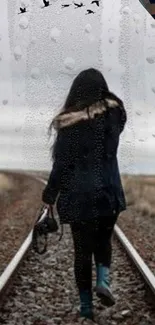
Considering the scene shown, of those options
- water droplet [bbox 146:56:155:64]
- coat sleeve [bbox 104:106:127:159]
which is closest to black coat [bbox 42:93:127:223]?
coat sleeve [bbox 104:106:127:159]

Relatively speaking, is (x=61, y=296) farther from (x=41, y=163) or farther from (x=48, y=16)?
(x=48, y=16)

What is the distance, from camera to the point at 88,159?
538 centimetres

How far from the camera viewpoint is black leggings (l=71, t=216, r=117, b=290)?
5.66 meters

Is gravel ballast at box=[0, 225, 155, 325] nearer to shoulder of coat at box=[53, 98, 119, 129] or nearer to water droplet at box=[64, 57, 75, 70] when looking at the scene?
shoulder of coat at box=[53, 98, 119, 129]

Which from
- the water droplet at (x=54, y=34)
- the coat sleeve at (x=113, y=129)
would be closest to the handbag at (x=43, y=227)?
the coat sleeve at (x=113, y=129)

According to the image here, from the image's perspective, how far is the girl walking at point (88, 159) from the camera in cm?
530

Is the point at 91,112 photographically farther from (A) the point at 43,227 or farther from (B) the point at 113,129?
(A) the point at 43,227

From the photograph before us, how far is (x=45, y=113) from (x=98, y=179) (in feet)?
1.37

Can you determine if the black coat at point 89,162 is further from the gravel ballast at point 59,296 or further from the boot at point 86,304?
the boot at point 86,304

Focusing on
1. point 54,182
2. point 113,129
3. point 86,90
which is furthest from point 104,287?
point 86,90

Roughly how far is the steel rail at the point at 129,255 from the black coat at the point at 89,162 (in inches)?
21.8

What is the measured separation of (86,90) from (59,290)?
122cm

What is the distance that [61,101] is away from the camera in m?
5.40

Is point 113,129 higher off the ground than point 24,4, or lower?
lower
